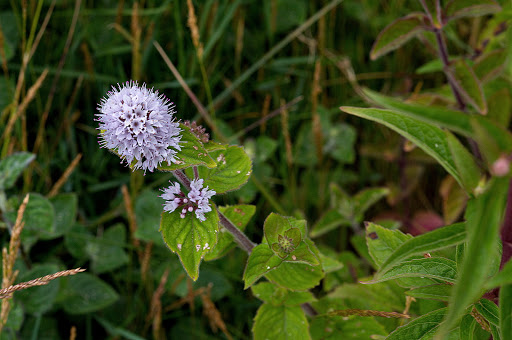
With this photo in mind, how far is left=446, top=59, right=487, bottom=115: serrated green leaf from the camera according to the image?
4.73 feet

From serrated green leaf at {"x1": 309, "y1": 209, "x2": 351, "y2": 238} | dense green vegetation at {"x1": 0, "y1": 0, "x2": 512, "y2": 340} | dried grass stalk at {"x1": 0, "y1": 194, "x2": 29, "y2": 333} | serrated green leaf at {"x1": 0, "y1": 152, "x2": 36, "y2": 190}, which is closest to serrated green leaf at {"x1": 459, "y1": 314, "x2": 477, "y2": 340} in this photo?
dense green vegetation at {"x1": 0, "y1": 0, "x2": 512, "y2": 340}

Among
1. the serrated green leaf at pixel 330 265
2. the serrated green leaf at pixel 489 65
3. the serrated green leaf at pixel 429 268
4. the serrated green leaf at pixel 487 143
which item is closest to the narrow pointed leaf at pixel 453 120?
the serrated green leaf at pixel 487 143

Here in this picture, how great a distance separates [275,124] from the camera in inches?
95.1

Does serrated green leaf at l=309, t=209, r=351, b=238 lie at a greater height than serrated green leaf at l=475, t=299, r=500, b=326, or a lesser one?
lesser

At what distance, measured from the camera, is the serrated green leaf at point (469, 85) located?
1440 millimetres

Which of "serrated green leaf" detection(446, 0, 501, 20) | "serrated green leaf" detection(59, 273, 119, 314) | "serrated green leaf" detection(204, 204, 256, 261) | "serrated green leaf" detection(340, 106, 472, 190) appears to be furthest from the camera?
"serrated green leaf" detection(59, 273, 119, 314)

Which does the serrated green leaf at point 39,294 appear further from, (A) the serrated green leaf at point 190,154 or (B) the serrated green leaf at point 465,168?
(B) the serrated green leaf at point 465,168

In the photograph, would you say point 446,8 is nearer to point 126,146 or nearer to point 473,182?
point 473,182

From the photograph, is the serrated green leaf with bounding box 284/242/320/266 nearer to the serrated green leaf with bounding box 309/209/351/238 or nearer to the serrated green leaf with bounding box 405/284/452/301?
the serrated green leaf with bounding box 405/284/452/301

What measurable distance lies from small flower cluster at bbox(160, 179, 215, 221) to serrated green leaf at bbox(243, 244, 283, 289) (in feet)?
0.65

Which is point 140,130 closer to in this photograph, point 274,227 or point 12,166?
point 274,227

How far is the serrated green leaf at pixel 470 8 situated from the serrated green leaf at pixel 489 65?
8.5 inches

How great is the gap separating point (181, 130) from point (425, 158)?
1.55 metres

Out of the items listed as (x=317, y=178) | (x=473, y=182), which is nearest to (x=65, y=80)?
(x=317, y=178)
